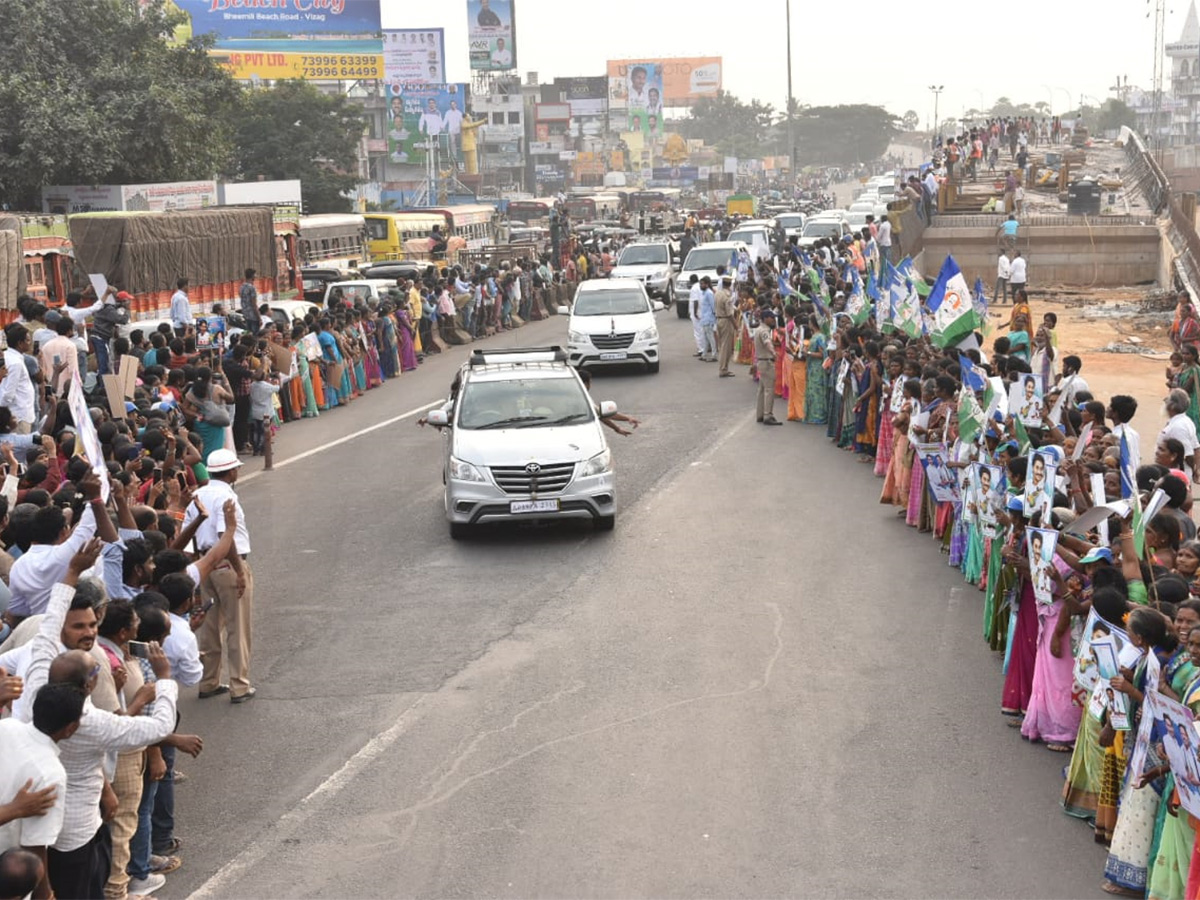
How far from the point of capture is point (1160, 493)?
8.50 metres

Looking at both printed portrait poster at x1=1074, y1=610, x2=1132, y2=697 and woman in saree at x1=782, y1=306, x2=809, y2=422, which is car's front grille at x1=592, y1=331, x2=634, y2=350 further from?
printed portrait poster at x1=1074, y1=610, x2=1132, y2=697

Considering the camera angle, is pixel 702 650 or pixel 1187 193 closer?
pixel 702 650

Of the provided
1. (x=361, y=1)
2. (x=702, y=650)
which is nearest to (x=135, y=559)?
(x=702, y=650)

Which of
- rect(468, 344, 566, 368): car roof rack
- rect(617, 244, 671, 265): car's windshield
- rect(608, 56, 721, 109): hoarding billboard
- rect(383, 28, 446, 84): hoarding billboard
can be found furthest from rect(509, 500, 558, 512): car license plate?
rect(608, 56, 721, 109): hoarding billboard

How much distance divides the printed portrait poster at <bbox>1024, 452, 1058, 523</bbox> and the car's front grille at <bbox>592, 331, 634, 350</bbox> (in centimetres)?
1661

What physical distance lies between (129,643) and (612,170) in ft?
439

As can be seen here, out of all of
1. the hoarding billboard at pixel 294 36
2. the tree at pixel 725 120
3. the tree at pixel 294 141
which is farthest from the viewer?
the tree at pixel 725 120

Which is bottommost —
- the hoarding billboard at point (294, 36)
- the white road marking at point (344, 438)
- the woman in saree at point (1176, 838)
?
the white road marking at point (344, 438)

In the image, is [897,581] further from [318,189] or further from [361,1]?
[361,1]

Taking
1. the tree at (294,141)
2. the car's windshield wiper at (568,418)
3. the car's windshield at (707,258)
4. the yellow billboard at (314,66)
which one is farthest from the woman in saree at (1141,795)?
the yellow billboard at (314,66)

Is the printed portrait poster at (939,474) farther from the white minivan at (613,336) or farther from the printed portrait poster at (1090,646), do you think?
the white minivan at (613,336)

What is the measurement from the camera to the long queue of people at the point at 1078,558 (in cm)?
666

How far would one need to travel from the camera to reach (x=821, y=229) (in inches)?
1893

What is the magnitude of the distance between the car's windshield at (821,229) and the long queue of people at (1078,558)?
102 ft
